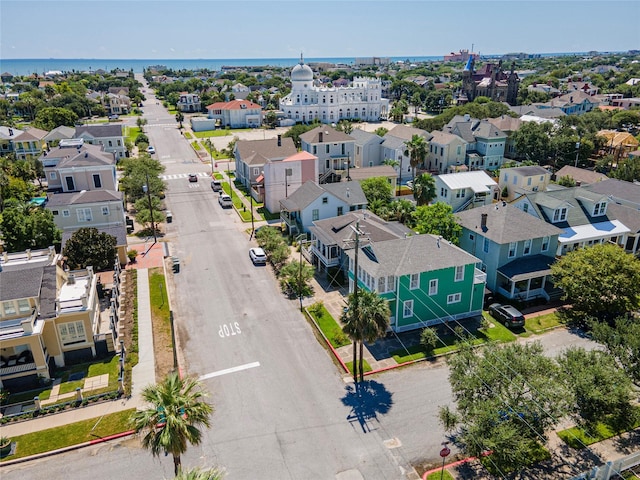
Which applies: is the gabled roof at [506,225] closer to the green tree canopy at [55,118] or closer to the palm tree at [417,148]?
the palm tree at [417,148]

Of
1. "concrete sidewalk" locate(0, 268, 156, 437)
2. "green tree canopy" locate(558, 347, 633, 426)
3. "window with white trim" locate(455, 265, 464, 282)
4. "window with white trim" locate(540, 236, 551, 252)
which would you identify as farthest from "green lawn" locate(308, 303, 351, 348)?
"window with white trim" locate(540, 236, 551, 252)

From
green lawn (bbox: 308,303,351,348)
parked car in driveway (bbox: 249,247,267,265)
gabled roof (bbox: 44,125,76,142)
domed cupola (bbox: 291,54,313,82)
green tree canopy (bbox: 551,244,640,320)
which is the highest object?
domed cupola (bbox: 291,54,313,82)

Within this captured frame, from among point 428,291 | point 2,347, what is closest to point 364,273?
point 428,291

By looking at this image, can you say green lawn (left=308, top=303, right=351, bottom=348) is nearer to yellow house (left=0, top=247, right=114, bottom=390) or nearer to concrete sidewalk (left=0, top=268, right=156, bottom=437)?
concrete sidewalk (left=0, top=268, right=156, bottom=437)

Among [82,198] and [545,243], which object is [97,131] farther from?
[545,243]

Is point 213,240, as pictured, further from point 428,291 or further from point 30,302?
point 428,291
